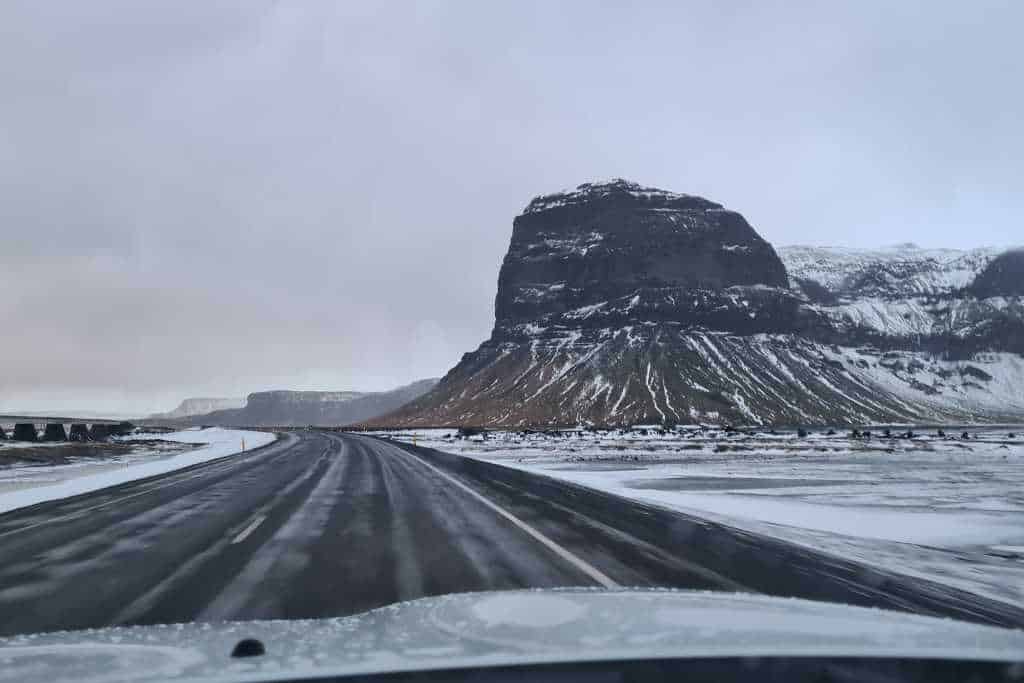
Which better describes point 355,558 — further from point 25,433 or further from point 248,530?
point 25,433

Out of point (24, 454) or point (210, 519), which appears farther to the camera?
point (24, 454)

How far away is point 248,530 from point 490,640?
8441 millimetres

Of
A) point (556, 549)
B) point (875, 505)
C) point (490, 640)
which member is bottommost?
point (875, 505)

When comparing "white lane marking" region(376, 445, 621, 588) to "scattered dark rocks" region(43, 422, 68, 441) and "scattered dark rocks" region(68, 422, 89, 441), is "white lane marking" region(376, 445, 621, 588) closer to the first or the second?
"scattered dark rocks" region(43, 422, 68, 441)

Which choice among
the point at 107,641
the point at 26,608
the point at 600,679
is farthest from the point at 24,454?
the point at 600,679

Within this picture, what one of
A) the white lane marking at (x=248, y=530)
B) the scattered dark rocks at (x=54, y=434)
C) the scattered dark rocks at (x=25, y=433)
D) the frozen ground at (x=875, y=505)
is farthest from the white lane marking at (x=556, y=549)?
the scattered dark rocks at (x=54, y=434)

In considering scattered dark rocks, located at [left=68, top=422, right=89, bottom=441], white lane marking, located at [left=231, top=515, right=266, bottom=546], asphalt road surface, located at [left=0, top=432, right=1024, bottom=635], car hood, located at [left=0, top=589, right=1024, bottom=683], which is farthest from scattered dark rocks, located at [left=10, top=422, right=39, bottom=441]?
car hood, located at [left=0, top=589, right=1024, bottom=683]

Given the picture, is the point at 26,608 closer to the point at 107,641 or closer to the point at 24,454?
the point at 107,641

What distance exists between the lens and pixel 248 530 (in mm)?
11789

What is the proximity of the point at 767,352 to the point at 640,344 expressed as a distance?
116 ft

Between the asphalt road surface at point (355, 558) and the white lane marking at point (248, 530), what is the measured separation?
5cm

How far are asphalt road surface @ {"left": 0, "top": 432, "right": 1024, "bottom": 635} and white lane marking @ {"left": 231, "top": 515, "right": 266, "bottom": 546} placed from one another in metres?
0.05

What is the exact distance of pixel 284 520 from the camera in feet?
43.1

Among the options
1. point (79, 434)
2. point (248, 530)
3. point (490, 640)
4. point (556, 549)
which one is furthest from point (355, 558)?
point (79, 434)
